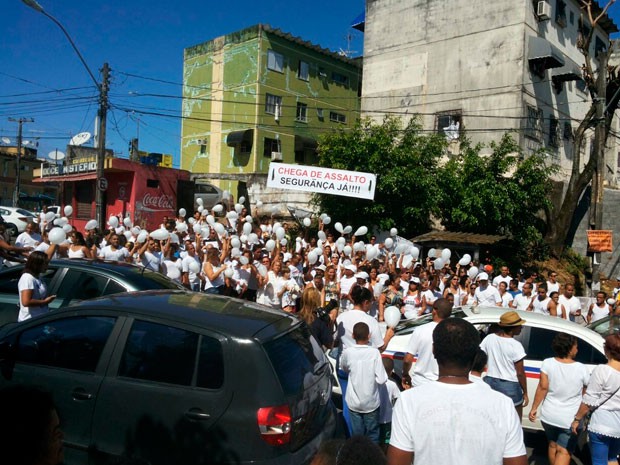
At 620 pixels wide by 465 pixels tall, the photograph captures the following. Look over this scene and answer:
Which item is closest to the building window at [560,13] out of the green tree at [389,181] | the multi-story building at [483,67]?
the multi-story building at [483,67]

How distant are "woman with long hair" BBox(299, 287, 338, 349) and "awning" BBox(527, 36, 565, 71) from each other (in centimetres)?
2149

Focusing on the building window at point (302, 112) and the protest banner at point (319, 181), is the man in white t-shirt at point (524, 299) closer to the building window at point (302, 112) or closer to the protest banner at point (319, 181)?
the protest banner at point (319, 181)

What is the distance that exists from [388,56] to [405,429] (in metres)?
28.1

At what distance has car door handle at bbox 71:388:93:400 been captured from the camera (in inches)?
146

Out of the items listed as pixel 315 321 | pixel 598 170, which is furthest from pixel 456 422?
pixel 598 170

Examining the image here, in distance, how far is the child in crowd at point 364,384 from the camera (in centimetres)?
443

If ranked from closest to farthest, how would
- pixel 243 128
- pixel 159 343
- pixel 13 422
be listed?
pixel 13 422 < pixel 159 343 < pixel 243 128

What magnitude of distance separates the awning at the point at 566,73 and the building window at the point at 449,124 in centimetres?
516

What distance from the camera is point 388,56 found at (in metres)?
28.0

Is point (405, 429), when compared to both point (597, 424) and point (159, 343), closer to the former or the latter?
point (159, 343)

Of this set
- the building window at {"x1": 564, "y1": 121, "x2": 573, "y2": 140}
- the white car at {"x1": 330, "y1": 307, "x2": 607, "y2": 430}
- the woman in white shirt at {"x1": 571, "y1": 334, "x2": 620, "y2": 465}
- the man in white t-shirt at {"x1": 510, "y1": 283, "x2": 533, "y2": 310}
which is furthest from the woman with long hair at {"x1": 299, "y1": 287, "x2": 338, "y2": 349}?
the building window at {"x1": 564, "y1": 121, "x2": 573, "y2": 140}

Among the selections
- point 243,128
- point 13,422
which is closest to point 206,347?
point 13,422

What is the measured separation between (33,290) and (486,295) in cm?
848

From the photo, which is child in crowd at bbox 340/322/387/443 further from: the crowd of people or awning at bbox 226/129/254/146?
awning at bbox 226/129/254/146
